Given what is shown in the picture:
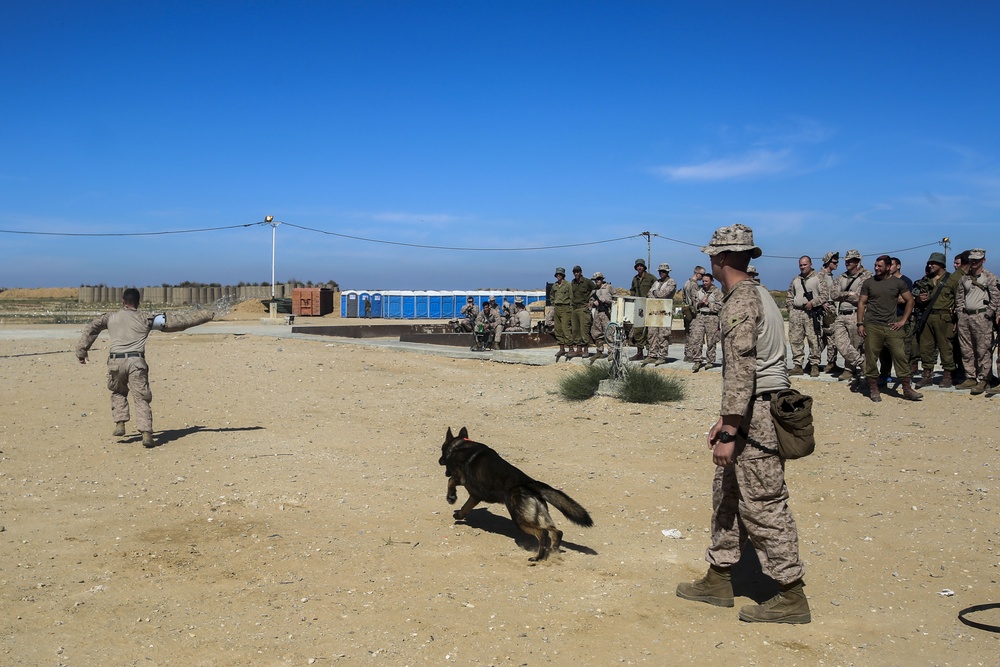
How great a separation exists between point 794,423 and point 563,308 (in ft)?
44.6

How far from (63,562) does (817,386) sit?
10.5m

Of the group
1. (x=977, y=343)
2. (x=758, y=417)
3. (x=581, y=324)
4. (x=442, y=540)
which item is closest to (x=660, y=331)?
(x=581, y=324)

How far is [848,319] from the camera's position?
12906mm

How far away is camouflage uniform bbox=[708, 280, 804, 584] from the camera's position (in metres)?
4.38

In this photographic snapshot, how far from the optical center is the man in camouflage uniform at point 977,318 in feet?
38.9

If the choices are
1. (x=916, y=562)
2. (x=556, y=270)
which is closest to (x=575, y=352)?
(x=556, y=270)

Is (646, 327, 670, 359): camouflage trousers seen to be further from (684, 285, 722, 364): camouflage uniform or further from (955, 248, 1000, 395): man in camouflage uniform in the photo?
(955, 248, 1000, 395): man in camouflage uniform

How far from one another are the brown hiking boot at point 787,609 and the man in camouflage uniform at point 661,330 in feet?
37.2

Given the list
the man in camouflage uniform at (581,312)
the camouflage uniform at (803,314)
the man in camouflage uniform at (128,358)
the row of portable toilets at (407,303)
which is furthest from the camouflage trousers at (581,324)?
the row of portable toilets at (407,303)

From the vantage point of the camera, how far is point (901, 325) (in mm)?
11508

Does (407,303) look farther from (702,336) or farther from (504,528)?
(504,528)

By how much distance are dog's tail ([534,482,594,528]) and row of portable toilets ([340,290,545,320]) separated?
44.2 meters

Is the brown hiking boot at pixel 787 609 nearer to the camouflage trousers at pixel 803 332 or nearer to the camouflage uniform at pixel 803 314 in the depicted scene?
the camouflage uniform at pixel 803 314

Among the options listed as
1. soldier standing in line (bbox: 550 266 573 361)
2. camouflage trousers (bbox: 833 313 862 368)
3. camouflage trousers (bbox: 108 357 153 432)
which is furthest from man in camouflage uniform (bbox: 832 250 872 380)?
camouflage trousers (bbox: 108 357 153 432)
